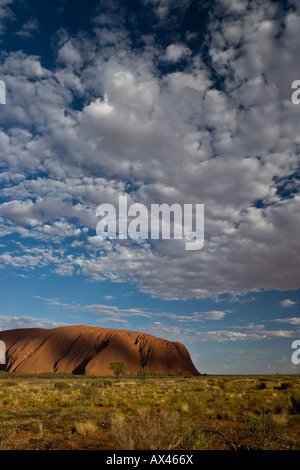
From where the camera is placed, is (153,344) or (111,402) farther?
(153,344)

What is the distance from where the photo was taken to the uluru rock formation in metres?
108

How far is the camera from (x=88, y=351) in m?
116

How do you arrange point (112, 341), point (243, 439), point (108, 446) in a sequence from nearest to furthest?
point (108, 446), point (243, 439), point (112, 341)

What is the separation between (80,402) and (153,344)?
4527 inches

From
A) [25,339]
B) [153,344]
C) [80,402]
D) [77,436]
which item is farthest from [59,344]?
[77,436]

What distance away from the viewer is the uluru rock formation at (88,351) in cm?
10831

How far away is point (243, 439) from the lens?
9711 mm
